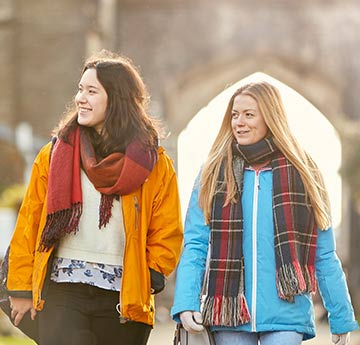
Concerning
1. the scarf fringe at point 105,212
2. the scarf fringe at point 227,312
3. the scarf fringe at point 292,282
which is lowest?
the scarf fringe at point 227,312

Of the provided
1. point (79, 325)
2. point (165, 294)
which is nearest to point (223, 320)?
point (79, 325)

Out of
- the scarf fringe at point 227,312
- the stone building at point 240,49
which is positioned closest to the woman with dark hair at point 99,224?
the scarf fringe at point 227,312

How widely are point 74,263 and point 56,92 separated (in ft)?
52.5

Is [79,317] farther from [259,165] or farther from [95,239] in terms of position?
[259,165]

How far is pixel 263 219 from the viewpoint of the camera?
493 cm

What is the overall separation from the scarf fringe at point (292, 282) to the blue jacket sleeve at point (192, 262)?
0.26 meters

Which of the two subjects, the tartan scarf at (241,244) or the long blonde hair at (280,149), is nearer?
the tartan scarf at (241,244)

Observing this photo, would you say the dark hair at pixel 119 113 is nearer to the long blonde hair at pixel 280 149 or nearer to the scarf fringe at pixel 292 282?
the long blonde hair at pixel 280 149

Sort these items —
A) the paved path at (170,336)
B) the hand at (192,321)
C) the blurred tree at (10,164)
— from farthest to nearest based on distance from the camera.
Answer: the blurred tree at (10,164)
the paved path at (170,336)
the hand at (192,321)

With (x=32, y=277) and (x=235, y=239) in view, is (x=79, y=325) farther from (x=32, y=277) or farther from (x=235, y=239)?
(x=235, y=239)

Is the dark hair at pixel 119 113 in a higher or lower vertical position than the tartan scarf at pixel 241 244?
→ higher

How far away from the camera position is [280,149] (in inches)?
198

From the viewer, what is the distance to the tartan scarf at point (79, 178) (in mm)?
4961

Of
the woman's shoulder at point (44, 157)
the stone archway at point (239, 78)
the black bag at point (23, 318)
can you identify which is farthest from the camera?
the stone archway at point (239, 78)
